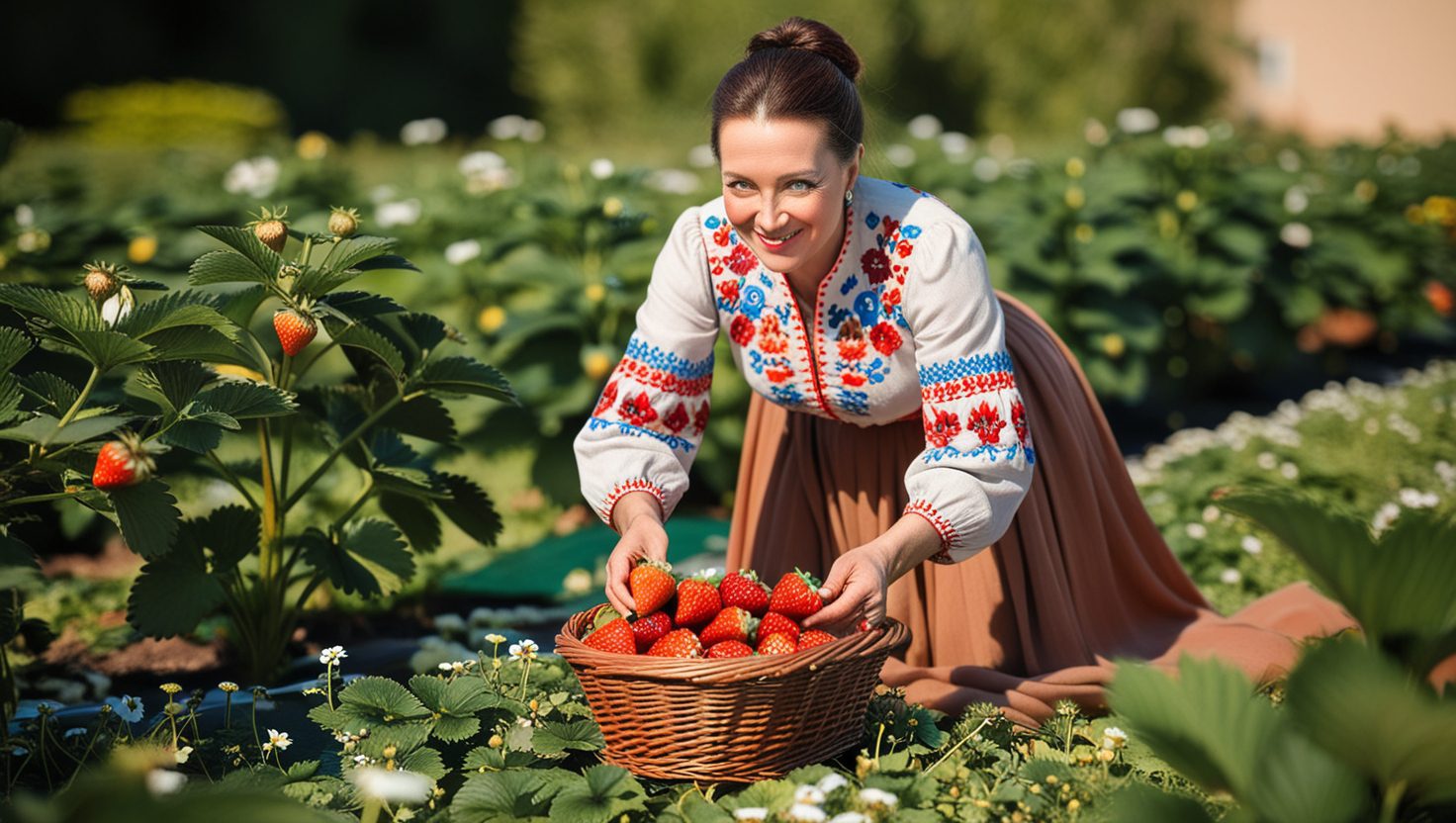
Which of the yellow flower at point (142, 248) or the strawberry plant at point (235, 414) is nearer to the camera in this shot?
the strawberry plant at point (235, 414)

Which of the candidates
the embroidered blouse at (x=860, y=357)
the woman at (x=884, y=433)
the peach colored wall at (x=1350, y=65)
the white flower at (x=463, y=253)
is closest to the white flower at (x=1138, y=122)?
the white flower at (x=463, y=253)

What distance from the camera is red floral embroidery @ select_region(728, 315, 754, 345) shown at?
2.30 metres

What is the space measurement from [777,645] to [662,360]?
2.00ft

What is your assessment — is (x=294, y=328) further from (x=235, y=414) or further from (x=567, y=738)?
(x=567, y=738)

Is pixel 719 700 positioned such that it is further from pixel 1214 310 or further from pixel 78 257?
pixel 1214 310

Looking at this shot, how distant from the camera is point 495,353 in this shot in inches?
169

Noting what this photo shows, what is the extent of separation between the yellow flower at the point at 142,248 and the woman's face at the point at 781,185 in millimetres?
2899

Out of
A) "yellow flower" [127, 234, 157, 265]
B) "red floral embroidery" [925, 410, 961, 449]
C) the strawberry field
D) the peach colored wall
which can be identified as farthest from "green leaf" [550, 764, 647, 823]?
the peach colored wall

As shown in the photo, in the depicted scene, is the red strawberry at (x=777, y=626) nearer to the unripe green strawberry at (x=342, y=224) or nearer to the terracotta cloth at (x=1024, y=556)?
the terracotta cloth at (x=1024, y=556)

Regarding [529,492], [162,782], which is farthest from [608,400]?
[529,492]

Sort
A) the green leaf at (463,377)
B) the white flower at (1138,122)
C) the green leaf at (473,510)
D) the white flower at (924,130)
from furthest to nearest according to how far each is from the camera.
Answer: the white flower at (924,130) < the white flower at (1138,122) < the green leaf at (473,510) < the green leaf at (463,377)

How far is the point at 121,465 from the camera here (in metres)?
1.89

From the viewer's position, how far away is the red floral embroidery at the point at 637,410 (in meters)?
2.27

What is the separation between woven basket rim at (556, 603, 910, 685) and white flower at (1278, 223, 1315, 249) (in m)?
4.63
